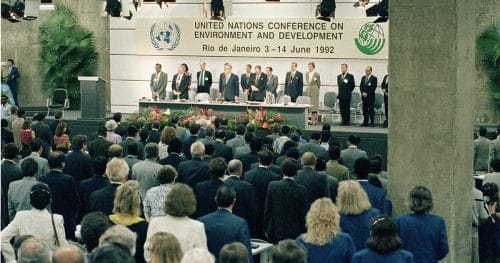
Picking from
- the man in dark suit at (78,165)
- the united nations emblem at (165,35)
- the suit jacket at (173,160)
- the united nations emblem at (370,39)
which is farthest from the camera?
the united nations emblem at (165,35)

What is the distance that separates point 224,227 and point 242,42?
60.9ft

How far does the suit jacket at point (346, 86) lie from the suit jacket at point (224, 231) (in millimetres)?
15638

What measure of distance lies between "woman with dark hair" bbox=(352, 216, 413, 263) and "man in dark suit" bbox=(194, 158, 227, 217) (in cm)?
308

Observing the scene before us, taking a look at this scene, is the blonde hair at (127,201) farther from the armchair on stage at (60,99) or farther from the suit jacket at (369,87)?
the armchair on stage at (60,99)

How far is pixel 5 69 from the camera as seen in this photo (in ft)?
92.2

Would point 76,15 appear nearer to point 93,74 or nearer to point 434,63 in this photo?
point 93,74

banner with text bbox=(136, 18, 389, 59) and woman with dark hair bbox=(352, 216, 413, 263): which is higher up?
banner with text bbox=(136, 18, 389, 59)

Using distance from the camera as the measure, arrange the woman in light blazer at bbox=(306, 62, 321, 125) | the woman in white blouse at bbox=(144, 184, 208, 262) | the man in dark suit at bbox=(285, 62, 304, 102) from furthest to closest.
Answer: the woman in light blazer at bbox=(306, 62, 321, 125) < the man in dark suit at bbox=(285, 62, 304, 102) < the woman in white blouse at bbox=(144, 184, 208, 262)

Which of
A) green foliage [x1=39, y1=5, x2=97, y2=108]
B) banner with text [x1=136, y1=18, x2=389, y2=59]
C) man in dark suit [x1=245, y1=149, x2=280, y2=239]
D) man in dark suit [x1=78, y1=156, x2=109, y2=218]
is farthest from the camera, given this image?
green foliage [x1=39, y1=5, x2=97, y2=108]

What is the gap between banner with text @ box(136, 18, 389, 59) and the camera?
24.7 metres

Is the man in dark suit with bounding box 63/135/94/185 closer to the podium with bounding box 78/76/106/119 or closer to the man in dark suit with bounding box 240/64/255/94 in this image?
the podium with bounding box 78/76/106/119

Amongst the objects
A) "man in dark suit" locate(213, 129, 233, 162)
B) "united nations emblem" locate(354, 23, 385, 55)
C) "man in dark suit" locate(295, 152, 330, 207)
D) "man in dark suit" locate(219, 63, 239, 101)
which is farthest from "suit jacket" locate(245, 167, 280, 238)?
"united nations emblem" locate(354, 23, 385, 55)

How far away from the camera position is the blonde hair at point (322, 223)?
7.29 metres

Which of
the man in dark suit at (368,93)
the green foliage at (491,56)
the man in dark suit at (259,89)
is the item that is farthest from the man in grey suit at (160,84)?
the green foliage at (491,56)
